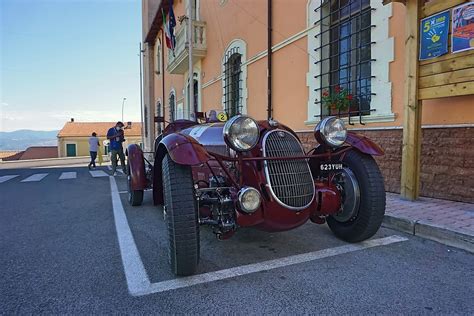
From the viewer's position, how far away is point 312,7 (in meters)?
6.99

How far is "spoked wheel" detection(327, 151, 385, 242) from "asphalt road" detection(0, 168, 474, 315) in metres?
0.20

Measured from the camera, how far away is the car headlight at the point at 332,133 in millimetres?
2982

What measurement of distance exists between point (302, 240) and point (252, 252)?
61 centimetres

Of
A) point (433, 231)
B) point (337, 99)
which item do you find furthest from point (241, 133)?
point (337, 99)

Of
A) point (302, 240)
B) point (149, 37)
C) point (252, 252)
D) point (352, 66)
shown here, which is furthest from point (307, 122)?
point (149, 37)

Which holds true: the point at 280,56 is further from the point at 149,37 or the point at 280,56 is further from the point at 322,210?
the point at 149,37

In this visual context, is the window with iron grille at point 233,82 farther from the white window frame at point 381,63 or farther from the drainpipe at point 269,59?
the white window frame at point 381,63

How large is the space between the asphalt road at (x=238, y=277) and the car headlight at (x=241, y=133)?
3.20 ft

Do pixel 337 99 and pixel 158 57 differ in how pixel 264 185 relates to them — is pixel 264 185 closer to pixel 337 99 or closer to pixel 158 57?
pixel 337 99

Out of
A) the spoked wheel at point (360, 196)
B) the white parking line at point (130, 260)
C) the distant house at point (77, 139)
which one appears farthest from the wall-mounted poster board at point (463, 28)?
the distant house at point (77, 139)

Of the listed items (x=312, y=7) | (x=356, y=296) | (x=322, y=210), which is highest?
(x=312, y=7)

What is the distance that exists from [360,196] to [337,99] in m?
3.51

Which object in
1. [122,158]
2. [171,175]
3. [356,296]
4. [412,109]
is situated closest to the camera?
[356,296]

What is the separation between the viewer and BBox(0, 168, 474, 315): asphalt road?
81.7 inches
